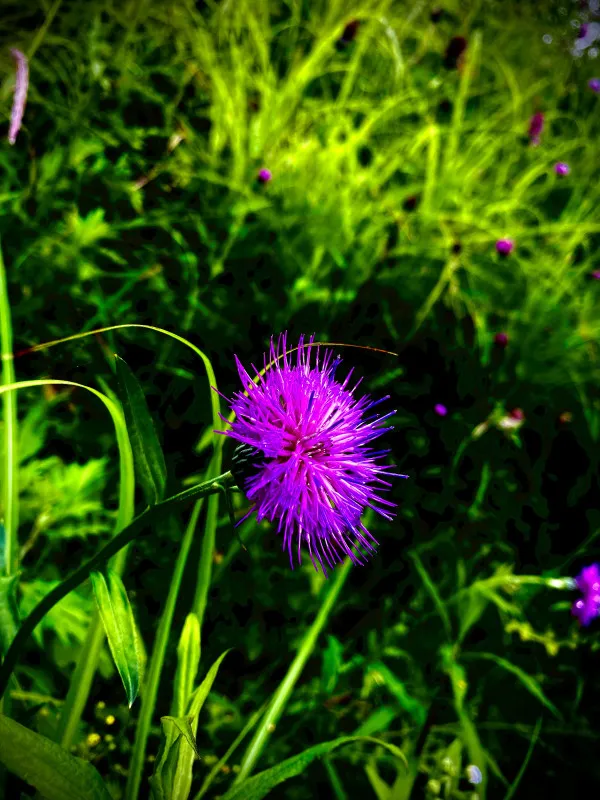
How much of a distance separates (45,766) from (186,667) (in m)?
0.17

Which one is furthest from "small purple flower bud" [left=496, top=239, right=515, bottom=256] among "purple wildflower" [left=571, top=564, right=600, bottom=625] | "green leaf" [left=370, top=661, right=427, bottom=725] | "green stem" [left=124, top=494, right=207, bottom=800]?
"green stem" [left=124, top=494, right=207, bottom=800]

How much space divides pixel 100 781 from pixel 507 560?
980 mm

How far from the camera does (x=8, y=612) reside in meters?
0.55

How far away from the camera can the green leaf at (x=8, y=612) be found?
0.53 m

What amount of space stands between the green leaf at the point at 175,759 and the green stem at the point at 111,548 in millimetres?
132

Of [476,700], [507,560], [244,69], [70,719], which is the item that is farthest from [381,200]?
[70,719]

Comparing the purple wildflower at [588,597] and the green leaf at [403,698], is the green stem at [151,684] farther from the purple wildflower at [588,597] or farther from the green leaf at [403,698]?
the purple wildflower at [588,597]

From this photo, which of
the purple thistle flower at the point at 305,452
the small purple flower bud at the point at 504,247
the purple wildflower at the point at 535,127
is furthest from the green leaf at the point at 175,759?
the purple wildflower at the point at 535,127

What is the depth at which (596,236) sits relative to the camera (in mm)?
2109

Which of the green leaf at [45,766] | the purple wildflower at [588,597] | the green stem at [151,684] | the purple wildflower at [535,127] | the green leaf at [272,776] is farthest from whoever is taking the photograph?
the purple wildflower at [535,127]

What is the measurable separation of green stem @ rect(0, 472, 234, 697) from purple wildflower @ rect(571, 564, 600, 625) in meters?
0.97

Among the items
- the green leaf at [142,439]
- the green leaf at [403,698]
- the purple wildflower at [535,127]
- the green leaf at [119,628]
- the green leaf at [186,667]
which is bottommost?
the green leaf at [403,698]

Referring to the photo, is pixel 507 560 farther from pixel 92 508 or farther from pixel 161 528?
pixel 92 508

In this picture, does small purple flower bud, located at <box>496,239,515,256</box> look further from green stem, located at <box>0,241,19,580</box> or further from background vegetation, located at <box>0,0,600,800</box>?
green stem, located at <box>0,241,19,580</box>
